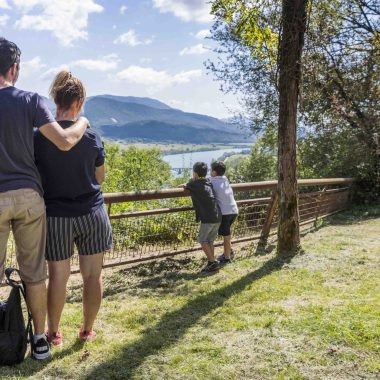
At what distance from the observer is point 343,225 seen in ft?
31.6

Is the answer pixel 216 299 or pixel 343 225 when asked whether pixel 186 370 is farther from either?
pixel 343 225

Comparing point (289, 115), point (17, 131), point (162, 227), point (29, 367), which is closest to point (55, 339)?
point (29, 367)

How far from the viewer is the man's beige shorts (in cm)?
285

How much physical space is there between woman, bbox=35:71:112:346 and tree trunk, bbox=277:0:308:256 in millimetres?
3651

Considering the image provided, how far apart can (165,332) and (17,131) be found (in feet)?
6.56

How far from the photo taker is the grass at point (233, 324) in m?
3.08

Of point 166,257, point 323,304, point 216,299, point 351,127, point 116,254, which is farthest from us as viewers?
point 351,127

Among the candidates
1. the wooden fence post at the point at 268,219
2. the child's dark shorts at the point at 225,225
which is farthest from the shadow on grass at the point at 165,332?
the wooden fence post at the point at 268,219

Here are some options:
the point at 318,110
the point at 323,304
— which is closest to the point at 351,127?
the point at 318,110

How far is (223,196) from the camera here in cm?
625

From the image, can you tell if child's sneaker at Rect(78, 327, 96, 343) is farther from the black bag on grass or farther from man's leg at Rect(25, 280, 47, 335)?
the black bag on grass

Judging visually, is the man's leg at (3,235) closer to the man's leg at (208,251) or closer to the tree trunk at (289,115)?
the man's leg at (208,251)

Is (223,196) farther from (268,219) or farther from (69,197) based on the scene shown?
(69,197)

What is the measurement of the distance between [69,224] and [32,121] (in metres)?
0.74
